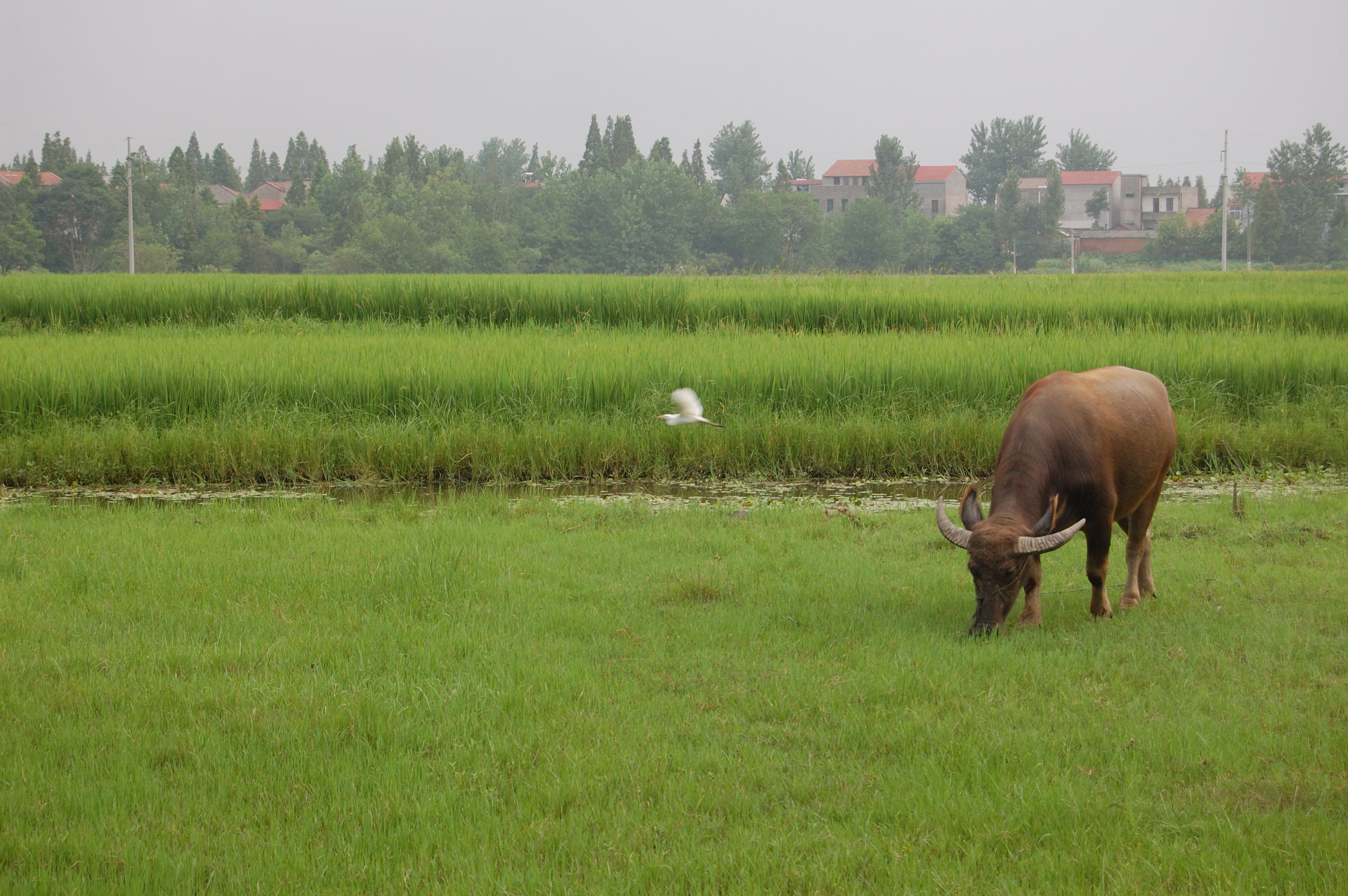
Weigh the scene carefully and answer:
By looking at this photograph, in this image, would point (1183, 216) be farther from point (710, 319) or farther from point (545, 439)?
point (545, 439)

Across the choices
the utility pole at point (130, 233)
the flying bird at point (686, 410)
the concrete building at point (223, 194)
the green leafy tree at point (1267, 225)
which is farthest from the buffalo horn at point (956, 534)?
the concrete building at point (223, 194)

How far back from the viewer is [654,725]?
A: 379 cm

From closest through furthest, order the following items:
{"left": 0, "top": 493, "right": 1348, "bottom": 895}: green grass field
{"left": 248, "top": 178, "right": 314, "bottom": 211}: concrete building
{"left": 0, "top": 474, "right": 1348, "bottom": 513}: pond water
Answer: {"left": 0, "top": 493, "right": 1348, "bottom": 895}: green grass field, {"left": 0, "top": 474, "right": 1348, "bottom": 513}: pond water, {"left": 248, "top": 178, "right": 314, "bottom": 211}: concrete building

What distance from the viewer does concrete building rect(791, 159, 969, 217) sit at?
9562cm

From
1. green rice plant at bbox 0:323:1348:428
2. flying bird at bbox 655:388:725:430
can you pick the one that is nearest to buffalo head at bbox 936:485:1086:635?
flying bird at bbox 655:388:725:430

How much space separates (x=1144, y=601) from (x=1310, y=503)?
10.3 ft

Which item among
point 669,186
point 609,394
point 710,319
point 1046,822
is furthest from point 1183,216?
point 1046,822

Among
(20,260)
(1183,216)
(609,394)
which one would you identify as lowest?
(609,394)

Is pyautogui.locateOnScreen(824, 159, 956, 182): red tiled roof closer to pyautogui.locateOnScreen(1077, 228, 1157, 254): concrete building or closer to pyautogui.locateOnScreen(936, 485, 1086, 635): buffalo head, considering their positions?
pyautogui.locateOnScreen(1077, 228, 1157, 254): concrete building

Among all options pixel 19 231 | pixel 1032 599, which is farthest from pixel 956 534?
pixel 19 231

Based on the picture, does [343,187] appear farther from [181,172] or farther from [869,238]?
[869,238]

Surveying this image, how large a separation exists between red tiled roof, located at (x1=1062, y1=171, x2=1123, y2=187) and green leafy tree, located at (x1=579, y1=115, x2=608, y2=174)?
41642mm

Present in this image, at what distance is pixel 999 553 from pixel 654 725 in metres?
1.88

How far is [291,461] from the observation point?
368 inches
